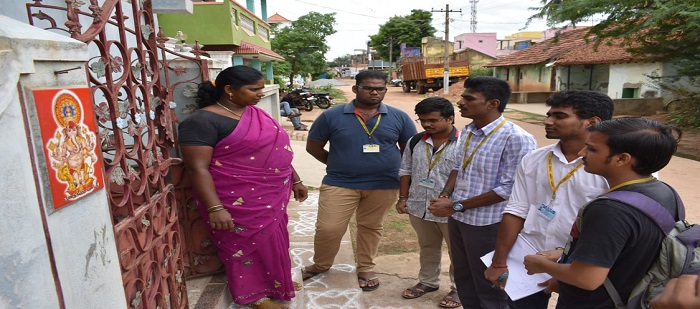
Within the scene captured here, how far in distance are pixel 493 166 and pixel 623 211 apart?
101cm

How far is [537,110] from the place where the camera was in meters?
18.7

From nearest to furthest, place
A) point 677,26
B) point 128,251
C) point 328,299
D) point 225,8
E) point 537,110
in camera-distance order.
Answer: point 128,251 < point 328,299 < point 677,26 < point 225,8 < point 537,110

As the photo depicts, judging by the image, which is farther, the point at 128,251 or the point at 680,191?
the point at 680,191

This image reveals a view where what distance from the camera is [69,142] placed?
3.72ft

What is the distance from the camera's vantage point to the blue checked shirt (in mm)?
2277

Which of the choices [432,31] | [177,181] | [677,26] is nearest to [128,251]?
[177,181]

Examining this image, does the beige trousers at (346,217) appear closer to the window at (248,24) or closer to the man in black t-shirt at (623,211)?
the man in black t-shirt at (623,211)

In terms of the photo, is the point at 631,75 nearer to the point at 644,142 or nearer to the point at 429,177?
the point at 429,177

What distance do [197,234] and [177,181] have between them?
0.35 meters

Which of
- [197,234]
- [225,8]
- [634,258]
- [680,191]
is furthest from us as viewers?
[225,8]

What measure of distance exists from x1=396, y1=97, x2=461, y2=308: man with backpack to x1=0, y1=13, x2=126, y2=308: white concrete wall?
200 cm

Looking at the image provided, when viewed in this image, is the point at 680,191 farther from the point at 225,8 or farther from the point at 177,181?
the point at 225,8

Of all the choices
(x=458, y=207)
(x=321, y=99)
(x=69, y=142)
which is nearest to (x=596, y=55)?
(x=321, y=99)

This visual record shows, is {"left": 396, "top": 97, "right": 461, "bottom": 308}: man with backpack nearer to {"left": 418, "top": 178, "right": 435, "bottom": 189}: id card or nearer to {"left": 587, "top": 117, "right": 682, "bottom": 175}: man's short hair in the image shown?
{"left": 418, "top": 178, "right": 435, "bottom": 189}: id card
